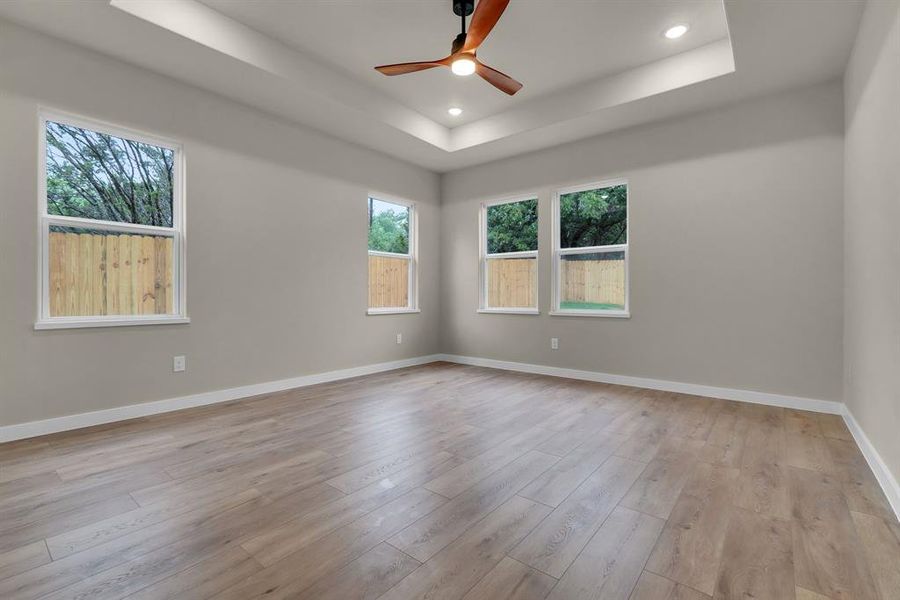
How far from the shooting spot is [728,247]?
3.86 meters

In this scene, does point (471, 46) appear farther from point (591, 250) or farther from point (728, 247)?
point (728, 247)

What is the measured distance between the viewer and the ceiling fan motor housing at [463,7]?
2.85m

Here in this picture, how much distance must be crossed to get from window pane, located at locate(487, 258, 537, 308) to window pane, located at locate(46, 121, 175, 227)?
368 centimetres

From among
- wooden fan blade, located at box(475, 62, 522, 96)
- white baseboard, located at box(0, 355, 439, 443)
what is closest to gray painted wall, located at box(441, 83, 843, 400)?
wooden fan blade, located at box(475, 62, 522, 96)

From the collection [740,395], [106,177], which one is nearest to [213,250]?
[106,177]

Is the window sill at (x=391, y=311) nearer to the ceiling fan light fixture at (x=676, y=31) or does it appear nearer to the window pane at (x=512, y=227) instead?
the window pane at (x=512, y=227)

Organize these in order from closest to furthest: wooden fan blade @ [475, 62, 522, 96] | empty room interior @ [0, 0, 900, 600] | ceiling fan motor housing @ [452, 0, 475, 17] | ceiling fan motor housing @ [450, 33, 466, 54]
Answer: empty room interior @ [0, 0, 900, 600]
ceiling fan motor housing @ [450, 33, 466, 54]
ceiling fan motor housing @ [452, 0, 475, 17]
wooden fan blade @ [475, 62, 522, 96]

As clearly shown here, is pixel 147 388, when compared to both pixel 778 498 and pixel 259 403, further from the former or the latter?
pixel 778 498

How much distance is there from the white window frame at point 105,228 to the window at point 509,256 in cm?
348

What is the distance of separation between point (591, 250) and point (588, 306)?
0.64m

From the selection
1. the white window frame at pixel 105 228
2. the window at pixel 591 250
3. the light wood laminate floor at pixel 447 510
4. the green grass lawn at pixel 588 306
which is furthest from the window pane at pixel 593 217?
the white window frame at pixel 105 228

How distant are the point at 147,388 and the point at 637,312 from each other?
4.54 metres

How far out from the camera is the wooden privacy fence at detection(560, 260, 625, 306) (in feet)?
15.1

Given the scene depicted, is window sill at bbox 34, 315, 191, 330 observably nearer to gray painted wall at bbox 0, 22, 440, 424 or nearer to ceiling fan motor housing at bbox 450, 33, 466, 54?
gray painted wall at bbox 0, 22, 440, 424
